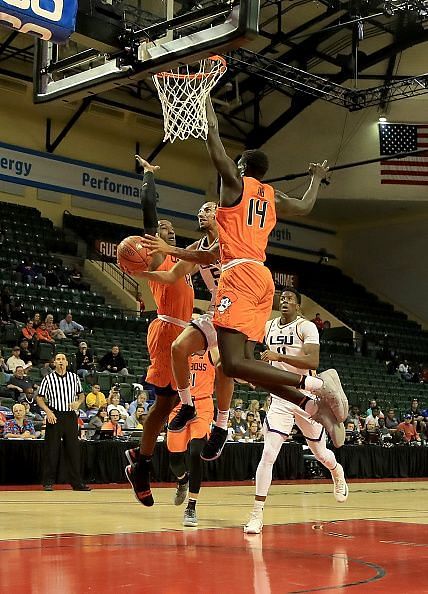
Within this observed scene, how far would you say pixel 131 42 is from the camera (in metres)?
7.60

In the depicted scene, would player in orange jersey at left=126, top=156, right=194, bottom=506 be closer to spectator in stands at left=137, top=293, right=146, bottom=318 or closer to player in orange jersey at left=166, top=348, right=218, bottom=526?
player in orange jersey at left=166, top=348, right=218, bottom=526

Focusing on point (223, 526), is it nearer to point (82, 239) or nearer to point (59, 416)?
point (59, 416)

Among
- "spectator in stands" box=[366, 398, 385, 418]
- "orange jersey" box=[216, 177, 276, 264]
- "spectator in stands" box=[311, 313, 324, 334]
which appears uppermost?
"spectator in stands" box=[311, 313, 324, 334]

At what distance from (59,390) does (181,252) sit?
6.33 meters

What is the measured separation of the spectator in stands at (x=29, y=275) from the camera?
21766mm

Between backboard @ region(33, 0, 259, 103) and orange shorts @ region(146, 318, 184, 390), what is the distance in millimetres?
2137

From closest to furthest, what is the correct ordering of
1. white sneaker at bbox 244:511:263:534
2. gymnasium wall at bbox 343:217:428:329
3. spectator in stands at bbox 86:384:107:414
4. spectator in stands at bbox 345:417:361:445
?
white sneaker at bbox 244:511:263:534, spectator in stands at bbox 86:384:107:414, spectator in stands at bbox 345:417:361:445, gymnasium wall at bbox 343:217:428:329

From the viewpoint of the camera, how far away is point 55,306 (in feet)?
69.2

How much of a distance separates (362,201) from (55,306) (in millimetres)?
14150

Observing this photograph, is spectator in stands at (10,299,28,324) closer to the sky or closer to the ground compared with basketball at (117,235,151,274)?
closer to the sky

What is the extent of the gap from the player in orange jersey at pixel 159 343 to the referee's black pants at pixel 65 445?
504 centimetres

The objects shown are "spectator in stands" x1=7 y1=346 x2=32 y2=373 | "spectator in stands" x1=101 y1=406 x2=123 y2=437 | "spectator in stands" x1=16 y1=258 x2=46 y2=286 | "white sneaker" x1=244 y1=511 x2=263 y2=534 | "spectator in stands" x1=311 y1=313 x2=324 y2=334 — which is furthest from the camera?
"spectator in stands" x1=311 y1=313 x2=324 y2=334

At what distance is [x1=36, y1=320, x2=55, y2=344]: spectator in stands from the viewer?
18003mm

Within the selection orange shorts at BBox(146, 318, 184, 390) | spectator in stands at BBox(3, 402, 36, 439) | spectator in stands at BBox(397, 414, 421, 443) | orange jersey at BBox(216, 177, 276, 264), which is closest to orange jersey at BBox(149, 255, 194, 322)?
orange shorts at BBox(146, 318, 184, 390)
